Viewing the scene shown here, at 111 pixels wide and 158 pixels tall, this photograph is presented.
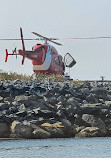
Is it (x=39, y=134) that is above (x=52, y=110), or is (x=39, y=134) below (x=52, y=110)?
below

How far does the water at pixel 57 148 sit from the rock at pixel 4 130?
1.79 m

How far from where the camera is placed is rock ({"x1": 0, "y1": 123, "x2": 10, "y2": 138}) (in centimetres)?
3488

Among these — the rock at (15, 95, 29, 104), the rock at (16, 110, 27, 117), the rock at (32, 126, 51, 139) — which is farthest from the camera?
the rock at (15, 95, 29, 104)

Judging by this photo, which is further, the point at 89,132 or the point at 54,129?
the point at 89,132

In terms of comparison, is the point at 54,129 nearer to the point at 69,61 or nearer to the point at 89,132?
the point at 89,132

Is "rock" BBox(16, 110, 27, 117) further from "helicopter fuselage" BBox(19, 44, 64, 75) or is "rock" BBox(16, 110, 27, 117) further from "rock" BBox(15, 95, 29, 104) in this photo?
"helicopter fuselage" BBox(19, 44, 64, 75)

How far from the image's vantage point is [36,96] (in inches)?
1527

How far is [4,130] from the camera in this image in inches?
1378

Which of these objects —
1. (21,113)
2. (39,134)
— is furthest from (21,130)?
(21,113)

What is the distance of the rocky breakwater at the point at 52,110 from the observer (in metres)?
34.9

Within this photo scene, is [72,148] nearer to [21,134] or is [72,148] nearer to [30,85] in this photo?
[21,134]

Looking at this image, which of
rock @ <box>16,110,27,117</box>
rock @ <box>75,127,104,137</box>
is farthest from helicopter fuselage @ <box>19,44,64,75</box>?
rock @ <box>75,127,104,137</box>

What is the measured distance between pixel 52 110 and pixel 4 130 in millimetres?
3812

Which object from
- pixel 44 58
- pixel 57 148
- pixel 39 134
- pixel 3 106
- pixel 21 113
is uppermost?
pixel 44 58
